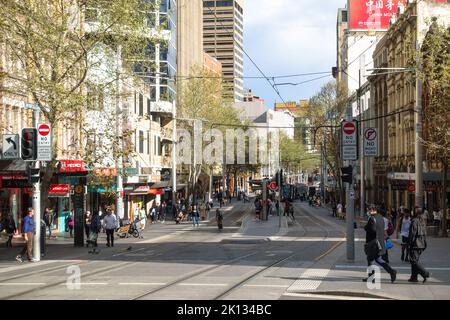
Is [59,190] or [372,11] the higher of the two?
[372,11]

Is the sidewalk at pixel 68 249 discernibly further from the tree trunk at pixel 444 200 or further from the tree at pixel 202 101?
the tree at pixel 202 101

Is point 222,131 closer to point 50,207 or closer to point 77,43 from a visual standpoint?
point 50,207

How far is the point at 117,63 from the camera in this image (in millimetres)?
27484

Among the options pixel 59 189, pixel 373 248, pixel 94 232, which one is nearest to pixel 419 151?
pixel 94 232

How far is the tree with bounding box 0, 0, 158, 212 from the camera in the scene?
24781 millimetres

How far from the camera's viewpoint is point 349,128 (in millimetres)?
23734

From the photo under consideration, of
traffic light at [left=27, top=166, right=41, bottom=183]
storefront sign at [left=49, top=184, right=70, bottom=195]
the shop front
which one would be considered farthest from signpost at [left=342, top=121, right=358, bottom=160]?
storefront sign at [left=49, top=184, right=70, bottom=195]

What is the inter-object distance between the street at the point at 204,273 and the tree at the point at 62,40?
16.1 feet

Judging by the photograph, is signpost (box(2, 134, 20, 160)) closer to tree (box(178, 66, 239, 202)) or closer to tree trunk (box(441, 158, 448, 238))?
tree trunk (box(441, 158, 448, 238))

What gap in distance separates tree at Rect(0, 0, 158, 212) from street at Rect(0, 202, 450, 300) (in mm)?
4917

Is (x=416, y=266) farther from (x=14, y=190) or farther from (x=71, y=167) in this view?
(x=14, y=190)

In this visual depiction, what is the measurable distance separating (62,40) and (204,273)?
10.5 metres
